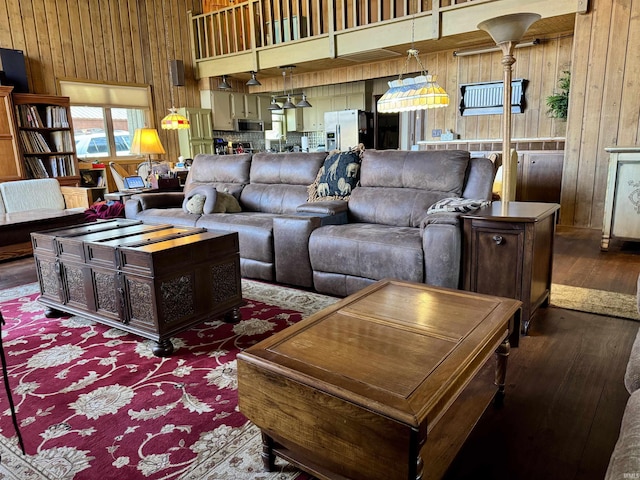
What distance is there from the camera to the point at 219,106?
9070 millimetres

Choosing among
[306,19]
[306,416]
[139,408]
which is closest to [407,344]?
[306,416]

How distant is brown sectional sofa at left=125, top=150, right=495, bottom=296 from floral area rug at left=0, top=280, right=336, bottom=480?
48 cm

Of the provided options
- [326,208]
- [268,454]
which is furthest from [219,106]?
[268,454]

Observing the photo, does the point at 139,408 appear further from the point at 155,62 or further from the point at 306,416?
the point at 155,62

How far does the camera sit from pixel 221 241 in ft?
8.55

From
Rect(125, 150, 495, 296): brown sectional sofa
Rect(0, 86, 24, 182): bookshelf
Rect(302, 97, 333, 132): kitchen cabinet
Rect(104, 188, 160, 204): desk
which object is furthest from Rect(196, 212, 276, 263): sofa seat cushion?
Rect(302, 97, 333, 132): kitchen cabinet

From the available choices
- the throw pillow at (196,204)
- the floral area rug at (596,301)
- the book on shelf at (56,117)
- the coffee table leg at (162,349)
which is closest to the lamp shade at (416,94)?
the throw pillow at (196,204)

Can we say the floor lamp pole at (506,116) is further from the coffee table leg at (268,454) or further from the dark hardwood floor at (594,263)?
the coffee table leg at (268,454)

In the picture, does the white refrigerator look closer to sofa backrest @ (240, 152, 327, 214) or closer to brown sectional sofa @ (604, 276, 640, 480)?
sofa backrest @ (240, 152, 327, 214)

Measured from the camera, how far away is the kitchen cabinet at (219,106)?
29.3 feet

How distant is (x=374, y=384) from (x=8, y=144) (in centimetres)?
654

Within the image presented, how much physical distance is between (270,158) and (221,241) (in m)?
1.85

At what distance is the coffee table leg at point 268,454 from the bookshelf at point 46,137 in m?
6.25

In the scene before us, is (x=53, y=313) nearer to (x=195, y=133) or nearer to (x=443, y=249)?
(x=443, y=249)
